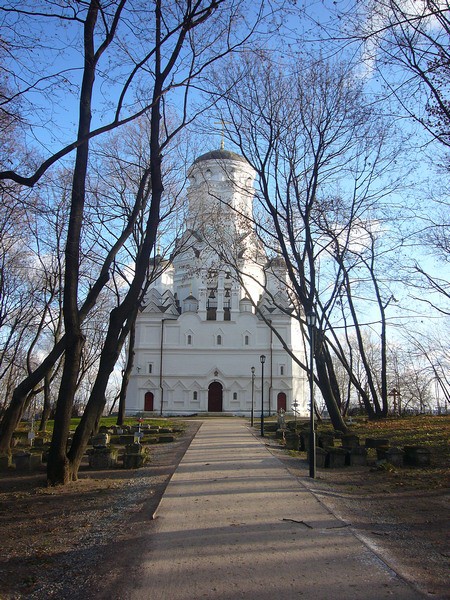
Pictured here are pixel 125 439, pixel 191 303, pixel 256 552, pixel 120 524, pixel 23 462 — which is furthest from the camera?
pixel 191 303

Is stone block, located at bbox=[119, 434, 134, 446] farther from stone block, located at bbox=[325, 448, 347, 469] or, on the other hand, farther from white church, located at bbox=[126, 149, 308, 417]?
white church, located at bbox=[126, 149, 308, 417]

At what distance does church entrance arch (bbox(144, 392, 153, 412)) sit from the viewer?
56.3m

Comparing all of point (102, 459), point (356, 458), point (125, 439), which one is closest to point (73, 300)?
point (102, 459)

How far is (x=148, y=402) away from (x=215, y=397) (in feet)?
23.5

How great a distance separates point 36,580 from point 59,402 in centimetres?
597

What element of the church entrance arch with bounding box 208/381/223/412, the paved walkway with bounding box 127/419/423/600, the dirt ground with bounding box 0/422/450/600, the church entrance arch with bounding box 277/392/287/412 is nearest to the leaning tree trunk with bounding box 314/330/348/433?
the dirt ground with bounding box 0/422/450/600

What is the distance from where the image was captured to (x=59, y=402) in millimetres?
11047

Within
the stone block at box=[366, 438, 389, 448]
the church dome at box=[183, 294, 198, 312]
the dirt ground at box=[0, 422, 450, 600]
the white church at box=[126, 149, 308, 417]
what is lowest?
the dirt ground at box=[0, 422, 450, 600]

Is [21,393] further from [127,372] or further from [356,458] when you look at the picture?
[127,372]

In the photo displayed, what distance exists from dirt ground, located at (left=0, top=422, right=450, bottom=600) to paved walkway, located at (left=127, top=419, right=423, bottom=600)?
0.28 metres

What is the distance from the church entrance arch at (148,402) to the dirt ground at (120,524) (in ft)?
144

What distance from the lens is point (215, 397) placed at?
57.3 metres

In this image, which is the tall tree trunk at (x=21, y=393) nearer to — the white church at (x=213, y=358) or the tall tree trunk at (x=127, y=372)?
the tall tree trunk at (x=127, y=372)

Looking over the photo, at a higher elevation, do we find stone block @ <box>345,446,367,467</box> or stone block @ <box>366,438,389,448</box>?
stone block @ <box>366,438,389,448</box>
